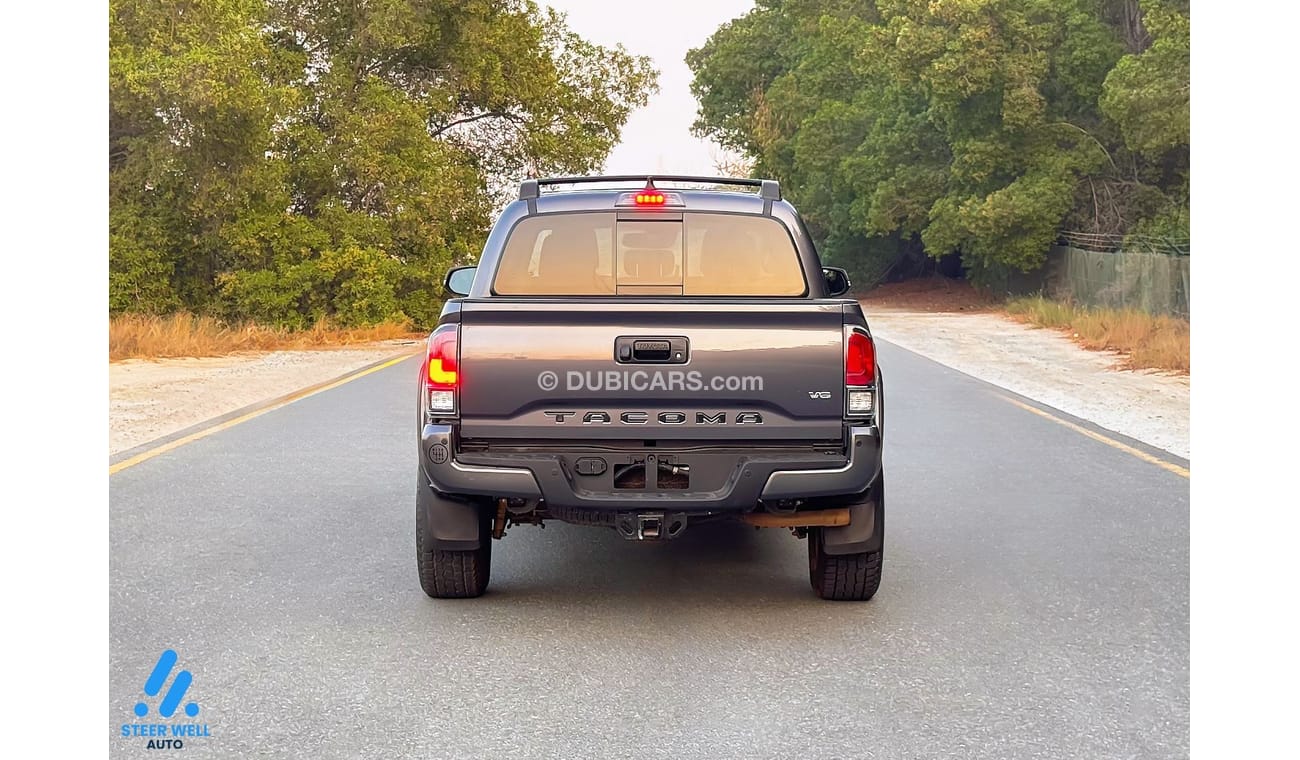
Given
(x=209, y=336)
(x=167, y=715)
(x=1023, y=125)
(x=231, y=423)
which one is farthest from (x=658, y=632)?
(x=1023, y=125)

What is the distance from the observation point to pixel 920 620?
6.79 metres

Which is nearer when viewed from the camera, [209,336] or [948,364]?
[948,364]

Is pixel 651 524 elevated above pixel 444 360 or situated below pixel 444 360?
below

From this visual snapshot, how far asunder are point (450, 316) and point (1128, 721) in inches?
122

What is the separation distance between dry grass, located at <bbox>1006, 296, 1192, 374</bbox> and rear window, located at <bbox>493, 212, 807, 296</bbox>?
50.4 ft

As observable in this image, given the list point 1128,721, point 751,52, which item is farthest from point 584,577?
point 751,52

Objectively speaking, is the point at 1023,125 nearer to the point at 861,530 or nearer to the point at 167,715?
the point at 861,530

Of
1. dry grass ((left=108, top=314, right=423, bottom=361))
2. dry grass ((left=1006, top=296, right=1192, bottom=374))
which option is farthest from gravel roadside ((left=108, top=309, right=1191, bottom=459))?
dry grass ((left=108, top=314, right=423, bottom=361))

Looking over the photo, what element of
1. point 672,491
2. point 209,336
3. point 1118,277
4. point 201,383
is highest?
point 1118,277

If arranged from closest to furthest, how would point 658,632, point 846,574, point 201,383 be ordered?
point 658,632, point 846,574, point 201,383

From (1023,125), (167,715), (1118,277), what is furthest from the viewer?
(1023,125)

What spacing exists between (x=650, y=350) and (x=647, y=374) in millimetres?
101

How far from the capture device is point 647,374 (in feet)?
20.8

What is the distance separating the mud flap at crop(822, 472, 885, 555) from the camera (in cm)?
677
